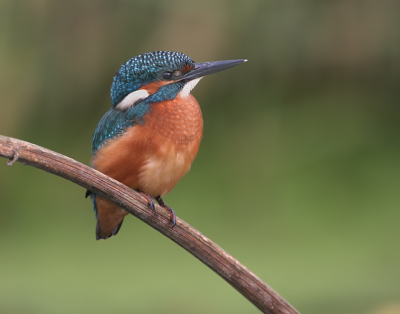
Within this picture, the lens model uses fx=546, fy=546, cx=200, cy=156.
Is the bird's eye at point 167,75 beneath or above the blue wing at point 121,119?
above

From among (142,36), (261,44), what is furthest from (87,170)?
(261,44)

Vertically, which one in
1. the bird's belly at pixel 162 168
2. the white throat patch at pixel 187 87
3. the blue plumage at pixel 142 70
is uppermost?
the white throat patch at pixel 187 87

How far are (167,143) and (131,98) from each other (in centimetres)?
11

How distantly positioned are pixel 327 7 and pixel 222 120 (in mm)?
608

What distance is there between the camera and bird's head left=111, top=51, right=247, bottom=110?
3.33 feet

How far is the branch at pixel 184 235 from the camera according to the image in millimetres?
762

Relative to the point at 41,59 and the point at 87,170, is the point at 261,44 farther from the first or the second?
the point at 87,170

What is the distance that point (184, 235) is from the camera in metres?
Result: 0.88

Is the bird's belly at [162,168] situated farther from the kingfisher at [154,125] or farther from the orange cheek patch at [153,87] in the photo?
the orange cheek patch at [153,87]

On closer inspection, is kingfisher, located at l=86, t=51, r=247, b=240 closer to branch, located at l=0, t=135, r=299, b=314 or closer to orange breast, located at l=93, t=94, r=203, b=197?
orange breast, located at l=93, t=94, r=203, b=197

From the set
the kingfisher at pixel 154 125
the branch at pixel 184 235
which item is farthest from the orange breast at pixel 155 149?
the branch at pixel 184 235

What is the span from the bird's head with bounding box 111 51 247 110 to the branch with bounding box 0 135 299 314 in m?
0.24

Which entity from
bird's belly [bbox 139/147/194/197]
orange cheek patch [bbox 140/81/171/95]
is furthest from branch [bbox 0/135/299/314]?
orange cheek patch [bbox 140/81/171/95]

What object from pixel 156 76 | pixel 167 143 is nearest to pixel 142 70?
pixel 156 76
